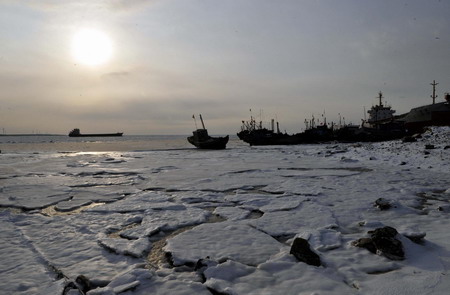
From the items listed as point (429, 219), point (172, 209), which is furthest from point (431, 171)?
point (172, 209)

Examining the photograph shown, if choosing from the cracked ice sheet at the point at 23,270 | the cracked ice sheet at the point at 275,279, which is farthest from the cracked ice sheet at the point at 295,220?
the cracked ice sheet at the point at 23,270

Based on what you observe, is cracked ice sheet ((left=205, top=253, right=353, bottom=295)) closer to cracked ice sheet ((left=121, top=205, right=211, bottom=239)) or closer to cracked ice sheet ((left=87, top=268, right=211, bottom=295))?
cracked ice sheet ((left=87, top=268, right=211, bottom=295))

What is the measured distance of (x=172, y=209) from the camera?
639 cm

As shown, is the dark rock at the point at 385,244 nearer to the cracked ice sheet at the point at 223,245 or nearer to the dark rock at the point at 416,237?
Result: the dark rock at the point at 416,237

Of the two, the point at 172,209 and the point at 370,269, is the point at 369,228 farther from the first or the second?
the point at 172,209

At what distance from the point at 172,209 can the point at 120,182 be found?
4.92 meters

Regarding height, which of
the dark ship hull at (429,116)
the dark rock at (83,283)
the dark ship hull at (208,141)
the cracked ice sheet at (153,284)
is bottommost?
the cracked ice sheet at (153,284)

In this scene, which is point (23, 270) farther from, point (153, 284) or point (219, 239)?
point (219, 239)

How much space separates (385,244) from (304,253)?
994mm

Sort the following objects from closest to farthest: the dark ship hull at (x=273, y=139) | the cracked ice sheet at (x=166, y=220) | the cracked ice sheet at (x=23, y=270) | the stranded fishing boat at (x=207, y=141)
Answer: the cracked ice sheet at (x=23, y=270) → the cracked ice sheet at (x=166, y=220) → the stranded fishing boat at (x=207, y=141) → the dark ship hull at (x=273, y=139)

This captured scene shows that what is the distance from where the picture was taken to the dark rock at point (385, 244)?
3590 mm

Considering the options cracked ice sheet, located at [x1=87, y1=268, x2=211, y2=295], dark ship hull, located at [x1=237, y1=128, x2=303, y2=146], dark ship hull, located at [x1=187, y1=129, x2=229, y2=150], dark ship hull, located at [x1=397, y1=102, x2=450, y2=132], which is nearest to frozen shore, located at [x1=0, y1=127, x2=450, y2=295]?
cracked ice sheet, located at [x1=87, y1=268, x2=211, y2=295]

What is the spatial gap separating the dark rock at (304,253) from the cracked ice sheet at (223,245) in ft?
1.05

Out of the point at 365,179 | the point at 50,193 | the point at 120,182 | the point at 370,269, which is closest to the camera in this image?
the point at 370,269
